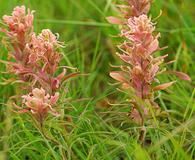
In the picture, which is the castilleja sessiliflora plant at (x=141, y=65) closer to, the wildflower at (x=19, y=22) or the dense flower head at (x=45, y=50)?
the dense flower head at (x=45, y=50)

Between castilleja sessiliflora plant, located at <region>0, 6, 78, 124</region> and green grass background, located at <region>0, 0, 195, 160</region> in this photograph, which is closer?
castilleja sessiliflora plant, located at <region>0, 6, 78, 124</region>

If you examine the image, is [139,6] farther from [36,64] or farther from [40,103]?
[40,103]

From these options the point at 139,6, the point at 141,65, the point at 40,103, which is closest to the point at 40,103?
the point at 40,103

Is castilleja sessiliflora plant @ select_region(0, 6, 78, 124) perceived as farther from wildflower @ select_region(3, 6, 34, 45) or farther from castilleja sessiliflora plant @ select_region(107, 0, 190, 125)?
castilleja sessiliflora plant @ select_region(107, 0, 190, 125)

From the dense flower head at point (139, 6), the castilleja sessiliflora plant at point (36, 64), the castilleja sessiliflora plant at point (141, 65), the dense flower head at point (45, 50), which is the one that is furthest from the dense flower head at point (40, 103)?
the dense flower head at point (139, 6)

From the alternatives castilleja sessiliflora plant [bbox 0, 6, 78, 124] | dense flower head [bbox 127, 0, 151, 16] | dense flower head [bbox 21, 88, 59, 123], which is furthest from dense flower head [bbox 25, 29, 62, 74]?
dense flower head [bbox 127, 0, 151, 16]

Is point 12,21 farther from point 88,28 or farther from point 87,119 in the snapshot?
point 88,28
